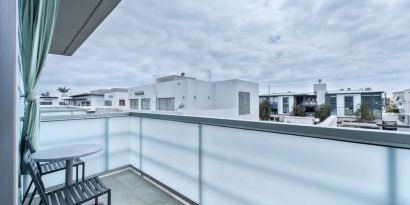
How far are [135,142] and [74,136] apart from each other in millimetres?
894

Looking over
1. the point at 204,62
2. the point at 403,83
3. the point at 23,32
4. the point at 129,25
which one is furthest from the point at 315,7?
the point at 204,62

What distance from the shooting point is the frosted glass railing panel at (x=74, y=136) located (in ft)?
8.59

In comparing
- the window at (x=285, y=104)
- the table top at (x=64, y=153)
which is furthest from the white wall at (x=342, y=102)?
the table top at (x=64, y=153)

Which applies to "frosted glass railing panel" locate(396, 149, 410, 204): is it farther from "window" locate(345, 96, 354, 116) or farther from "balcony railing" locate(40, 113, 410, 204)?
Answer: "window" locate(345, 96, 354, 116)

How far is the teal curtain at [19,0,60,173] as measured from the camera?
170cm

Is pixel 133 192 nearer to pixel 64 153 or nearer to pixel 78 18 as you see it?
pixel 64 153

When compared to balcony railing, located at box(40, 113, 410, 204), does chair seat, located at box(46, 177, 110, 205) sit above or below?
below

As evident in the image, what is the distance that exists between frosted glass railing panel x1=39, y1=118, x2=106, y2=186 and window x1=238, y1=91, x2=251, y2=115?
1227cm

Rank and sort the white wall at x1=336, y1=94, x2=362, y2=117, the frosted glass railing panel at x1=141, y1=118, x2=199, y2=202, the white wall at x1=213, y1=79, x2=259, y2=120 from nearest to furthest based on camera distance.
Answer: the frosted glass railing panel at x1=141, y1=118, x2=199, y2=202 < the white wall at x1=213, y1=79, x2=259, y2=120 < the white wall at x1=336, y1=94, x2=362, y2=117

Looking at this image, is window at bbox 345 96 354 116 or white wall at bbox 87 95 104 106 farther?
white wall at bbox 87 95 104 106

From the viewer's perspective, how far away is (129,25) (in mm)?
5316

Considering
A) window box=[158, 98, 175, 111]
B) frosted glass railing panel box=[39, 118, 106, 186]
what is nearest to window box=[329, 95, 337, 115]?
window box=[158, 98, 175, 111]

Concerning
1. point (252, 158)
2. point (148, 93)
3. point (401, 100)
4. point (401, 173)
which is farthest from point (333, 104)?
point (401, 173)

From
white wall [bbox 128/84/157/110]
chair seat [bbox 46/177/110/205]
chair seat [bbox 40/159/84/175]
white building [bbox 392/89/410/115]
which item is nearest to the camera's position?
chair seat [bbox 46/177/110/205]
